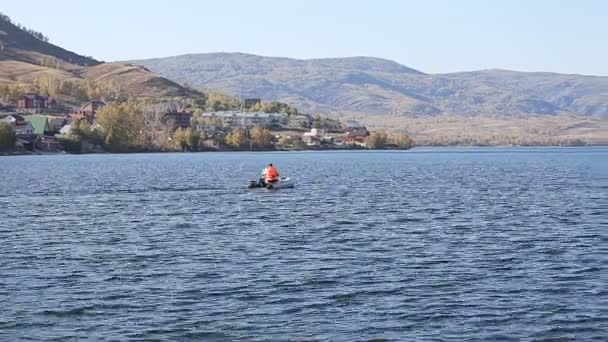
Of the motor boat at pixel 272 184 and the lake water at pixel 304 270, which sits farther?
the motor boat at pixel 272 184

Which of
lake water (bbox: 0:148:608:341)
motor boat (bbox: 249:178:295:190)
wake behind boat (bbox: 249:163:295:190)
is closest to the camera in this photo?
lake water (bbox: 0:148:608:341)

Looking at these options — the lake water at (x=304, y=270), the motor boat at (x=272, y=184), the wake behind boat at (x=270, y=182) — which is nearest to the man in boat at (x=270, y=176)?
the wake behind boat at (x=270, y=182)

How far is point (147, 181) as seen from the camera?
105562 mm

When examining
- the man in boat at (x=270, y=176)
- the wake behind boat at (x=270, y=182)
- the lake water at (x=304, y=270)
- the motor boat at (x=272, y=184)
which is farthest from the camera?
the motor boat at (x=272, y=184)

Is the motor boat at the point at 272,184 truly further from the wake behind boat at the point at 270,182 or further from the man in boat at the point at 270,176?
the man in boat at the point at 270,176

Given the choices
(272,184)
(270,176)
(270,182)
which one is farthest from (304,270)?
(272,184)

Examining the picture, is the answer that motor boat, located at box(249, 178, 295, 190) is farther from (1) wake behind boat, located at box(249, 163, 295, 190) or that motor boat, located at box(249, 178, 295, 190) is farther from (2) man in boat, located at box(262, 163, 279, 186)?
(2) man in boat, located at box(262, 163, 279, 186)

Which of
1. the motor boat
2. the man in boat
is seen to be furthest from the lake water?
the motor boat

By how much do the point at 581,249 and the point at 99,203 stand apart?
132ft

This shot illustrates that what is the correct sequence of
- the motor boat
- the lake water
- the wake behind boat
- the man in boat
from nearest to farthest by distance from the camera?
the lake water
the man in boat
the wake behind boat
the motor boat

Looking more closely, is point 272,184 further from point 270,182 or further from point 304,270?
point 304,270

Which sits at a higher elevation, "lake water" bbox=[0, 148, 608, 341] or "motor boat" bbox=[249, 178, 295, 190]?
"motor boat" bbox=[249, 178, 295, 190]

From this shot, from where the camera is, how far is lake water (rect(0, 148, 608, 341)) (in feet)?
93.0

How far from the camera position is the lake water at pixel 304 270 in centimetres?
2836
